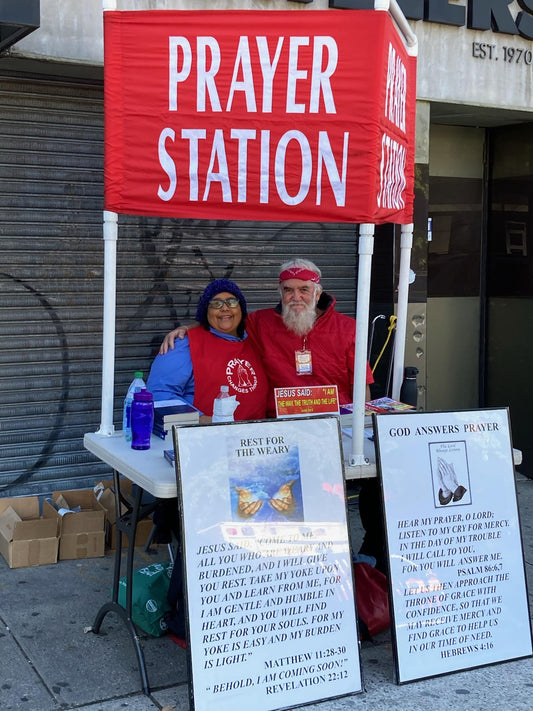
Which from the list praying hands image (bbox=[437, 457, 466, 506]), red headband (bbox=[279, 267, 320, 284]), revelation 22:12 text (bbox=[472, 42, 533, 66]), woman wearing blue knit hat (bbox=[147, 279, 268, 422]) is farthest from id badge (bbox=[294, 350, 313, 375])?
revelation 22:12 text (bbox=[472, 42, 533, 66])

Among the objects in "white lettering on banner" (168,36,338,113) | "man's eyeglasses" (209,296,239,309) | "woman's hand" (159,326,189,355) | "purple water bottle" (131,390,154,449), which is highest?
"white lettering on banner" (168,36,338,113)

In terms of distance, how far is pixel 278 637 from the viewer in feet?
10.9

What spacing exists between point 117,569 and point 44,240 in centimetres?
234

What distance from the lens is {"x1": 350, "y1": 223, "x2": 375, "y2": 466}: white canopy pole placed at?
Result: 11.6 feet

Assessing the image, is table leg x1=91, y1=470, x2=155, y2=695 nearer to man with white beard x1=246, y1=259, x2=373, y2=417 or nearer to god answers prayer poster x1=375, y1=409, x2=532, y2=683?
god answers prayer poster x1=375, y1=409, x2=532, y2=683

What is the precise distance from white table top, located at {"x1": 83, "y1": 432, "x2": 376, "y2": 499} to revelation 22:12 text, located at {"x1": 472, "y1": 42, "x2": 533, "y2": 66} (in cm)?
369

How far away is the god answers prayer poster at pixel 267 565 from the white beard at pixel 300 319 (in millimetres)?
1040

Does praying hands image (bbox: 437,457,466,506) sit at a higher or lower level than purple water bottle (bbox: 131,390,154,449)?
lower

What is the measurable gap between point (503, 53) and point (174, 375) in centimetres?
387

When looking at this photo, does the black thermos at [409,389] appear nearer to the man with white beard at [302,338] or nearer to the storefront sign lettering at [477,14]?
the man with white beard at [302,338]

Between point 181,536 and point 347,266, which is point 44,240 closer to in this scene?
point 347,266

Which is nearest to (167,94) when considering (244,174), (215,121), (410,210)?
(215,121)

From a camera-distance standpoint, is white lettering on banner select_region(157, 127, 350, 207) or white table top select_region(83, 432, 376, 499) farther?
white lettering on banner select_region(157, 127, 350, 207)

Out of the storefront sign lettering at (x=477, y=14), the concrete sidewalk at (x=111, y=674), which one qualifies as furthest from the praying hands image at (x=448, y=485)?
the storefront sign lettering at (x=477, y=14)
